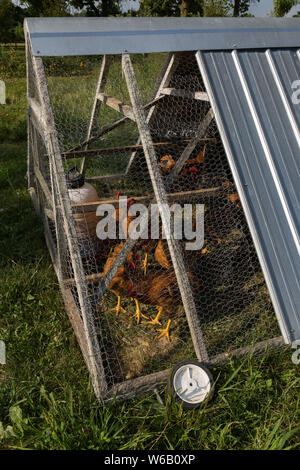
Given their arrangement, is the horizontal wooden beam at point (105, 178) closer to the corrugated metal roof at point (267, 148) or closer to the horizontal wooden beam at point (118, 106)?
the horizontal wooden beam at point (118, 106)

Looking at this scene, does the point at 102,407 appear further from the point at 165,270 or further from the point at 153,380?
the point at 165,270

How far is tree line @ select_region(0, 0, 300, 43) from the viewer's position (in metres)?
15.6

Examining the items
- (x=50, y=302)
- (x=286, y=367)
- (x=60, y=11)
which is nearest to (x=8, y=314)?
(x=50, y=302)

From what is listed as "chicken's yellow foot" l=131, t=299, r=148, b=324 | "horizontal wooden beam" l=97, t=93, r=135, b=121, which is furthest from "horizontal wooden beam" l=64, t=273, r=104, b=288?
"horizontal wooden beam" l=97, t=93, r=135, b=121

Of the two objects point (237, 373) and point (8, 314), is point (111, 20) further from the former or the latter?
point (237, 373)

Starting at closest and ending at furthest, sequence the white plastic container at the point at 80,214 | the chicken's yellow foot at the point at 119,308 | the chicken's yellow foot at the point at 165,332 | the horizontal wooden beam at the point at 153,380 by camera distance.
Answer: the horizontal wooden beam at the point at 153,380
the chicken's yellow foot at the point at 165,332
the chicken's yellow foot at the point at 119,308
the white plastic container at the point at 80,214

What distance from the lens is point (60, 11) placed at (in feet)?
44.2

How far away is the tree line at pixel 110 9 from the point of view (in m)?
15.6

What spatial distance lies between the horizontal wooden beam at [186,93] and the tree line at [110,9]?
11.9 meters

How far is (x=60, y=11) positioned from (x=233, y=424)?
14962 millimetres

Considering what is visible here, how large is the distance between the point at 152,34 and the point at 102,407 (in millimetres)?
2590

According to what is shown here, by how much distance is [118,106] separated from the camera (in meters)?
3.46

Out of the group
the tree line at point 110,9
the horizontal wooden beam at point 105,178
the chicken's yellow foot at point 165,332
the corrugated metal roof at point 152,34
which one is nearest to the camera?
the corrugated metal roof at point 152,34

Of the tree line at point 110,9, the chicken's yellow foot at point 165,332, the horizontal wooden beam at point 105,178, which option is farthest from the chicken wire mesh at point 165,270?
the tree line at point 110,9
